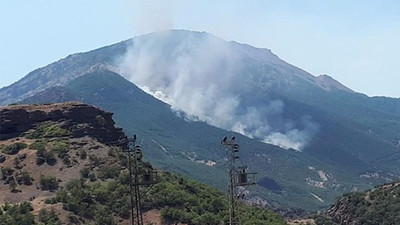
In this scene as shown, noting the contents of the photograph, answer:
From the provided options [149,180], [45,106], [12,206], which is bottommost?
[12,206]

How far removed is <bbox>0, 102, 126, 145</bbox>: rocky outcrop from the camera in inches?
3725

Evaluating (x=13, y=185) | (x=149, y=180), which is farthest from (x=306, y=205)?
(x=149, y=180)

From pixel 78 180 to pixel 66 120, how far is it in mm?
17288

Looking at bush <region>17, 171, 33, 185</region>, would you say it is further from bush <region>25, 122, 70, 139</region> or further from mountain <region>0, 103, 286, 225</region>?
bush <region>25, 122, 70, 139</region>

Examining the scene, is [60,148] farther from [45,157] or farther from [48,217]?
[48,217]

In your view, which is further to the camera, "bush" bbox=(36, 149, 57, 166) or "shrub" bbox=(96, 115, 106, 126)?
"shrub" bbox=(96, 115, 106, 126)

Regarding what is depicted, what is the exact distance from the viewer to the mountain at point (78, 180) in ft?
241

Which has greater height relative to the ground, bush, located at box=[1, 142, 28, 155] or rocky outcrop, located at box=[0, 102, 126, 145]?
rocky outcrop, located at box=[0, 102, 126, 145]

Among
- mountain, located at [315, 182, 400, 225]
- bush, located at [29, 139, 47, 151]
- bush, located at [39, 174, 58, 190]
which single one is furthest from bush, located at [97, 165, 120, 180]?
mountain, located at [315, 182, 400, 225]

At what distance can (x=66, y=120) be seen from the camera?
96.2m

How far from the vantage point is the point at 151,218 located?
2911 inches

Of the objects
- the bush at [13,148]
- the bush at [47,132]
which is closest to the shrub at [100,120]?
the bush at [47,132]

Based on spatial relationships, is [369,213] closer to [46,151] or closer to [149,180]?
[46,151]

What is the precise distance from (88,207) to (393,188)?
175 feet
